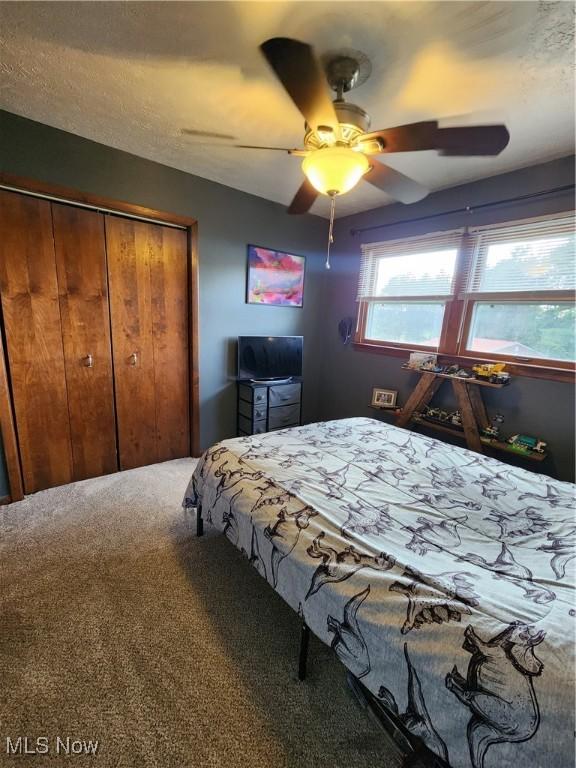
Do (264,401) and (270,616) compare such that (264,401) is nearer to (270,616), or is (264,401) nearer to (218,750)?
(270,616)

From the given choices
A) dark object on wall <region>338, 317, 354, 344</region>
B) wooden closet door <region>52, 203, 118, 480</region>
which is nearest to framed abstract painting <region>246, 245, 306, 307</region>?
dark object on wall <region>338, 317, 354, 344</region>

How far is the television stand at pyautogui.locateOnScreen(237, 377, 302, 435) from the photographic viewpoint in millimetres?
3117

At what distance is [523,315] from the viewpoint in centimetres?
233

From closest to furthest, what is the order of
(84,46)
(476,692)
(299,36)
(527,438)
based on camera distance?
(476,692)
(299,36)
(84,46)
(527,438)

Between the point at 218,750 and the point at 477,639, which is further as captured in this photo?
the point at 218,750

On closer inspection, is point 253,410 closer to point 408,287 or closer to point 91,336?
point 91,336

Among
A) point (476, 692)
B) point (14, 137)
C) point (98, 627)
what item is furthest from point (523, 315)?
point (14, 137)

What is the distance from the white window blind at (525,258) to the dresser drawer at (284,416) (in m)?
1.94

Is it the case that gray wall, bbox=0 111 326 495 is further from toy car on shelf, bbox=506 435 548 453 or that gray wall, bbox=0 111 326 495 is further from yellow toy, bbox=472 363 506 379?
toy car on shelf, bbox=506 435 548 453

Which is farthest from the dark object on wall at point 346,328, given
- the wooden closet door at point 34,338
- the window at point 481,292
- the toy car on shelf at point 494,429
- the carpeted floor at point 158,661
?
the wooden closet door at point 34,338

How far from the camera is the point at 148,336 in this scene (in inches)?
106

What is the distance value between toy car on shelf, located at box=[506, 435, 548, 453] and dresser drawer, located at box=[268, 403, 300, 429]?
6.28 ft

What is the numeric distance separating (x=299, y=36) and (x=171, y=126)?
3.36 feet

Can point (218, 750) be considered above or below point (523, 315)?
below
